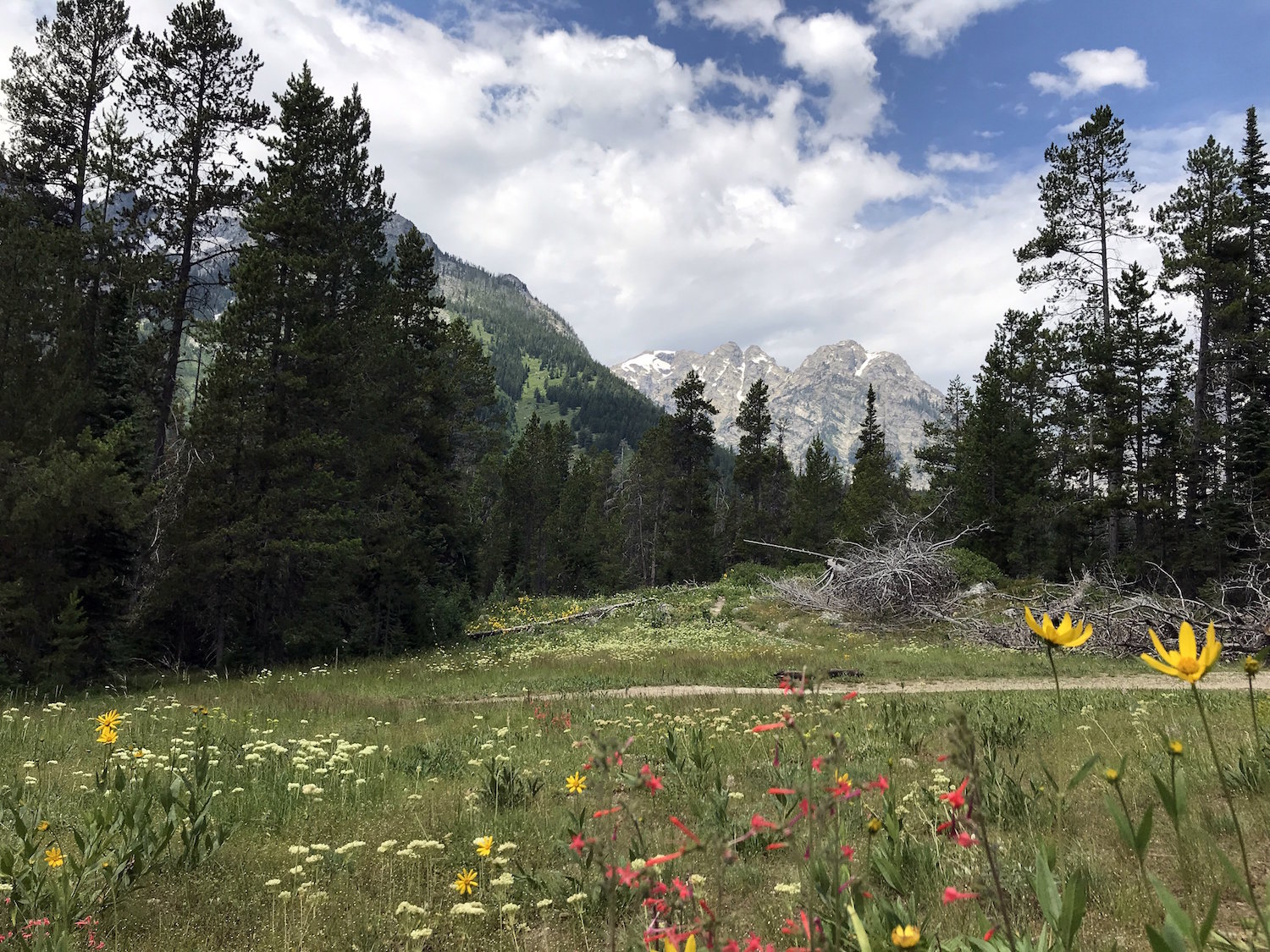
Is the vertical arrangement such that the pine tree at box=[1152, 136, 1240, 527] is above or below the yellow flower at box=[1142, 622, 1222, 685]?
above

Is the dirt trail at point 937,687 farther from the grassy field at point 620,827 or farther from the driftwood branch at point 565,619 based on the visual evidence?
the driftwood branch at point 565,619

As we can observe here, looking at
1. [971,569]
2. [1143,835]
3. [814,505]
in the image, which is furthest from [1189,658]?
[814,505]

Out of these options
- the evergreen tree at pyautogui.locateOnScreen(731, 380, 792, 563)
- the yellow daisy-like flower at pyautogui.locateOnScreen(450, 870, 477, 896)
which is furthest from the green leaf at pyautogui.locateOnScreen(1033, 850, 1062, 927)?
the evergreen tree at pyautogui.locateOnScreen(731, 380, 792, 563)

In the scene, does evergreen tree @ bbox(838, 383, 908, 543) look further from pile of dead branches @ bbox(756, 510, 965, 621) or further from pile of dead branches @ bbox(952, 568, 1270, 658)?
pile of dead branches @ bbox(952, 568, 1270, 658)

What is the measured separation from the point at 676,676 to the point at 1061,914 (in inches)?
529

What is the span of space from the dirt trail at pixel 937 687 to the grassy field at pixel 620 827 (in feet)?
7.14

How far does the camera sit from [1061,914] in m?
1.88

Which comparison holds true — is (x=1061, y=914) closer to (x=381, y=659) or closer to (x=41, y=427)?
(x=41, y=427)

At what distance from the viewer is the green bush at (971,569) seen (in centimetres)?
2470

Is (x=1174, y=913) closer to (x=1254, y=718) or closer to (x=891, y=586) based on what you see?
(x=1254, y=718)

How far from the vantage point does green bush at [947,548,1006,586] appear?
24703 mm

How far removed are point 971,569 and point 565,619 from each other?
16.3 meters

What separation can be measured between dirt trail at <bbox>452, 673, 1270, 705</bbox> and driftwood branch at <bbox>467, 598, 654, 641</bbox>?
12.3 metres

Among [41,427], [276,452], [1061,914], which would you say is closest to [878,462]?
[276,452]
